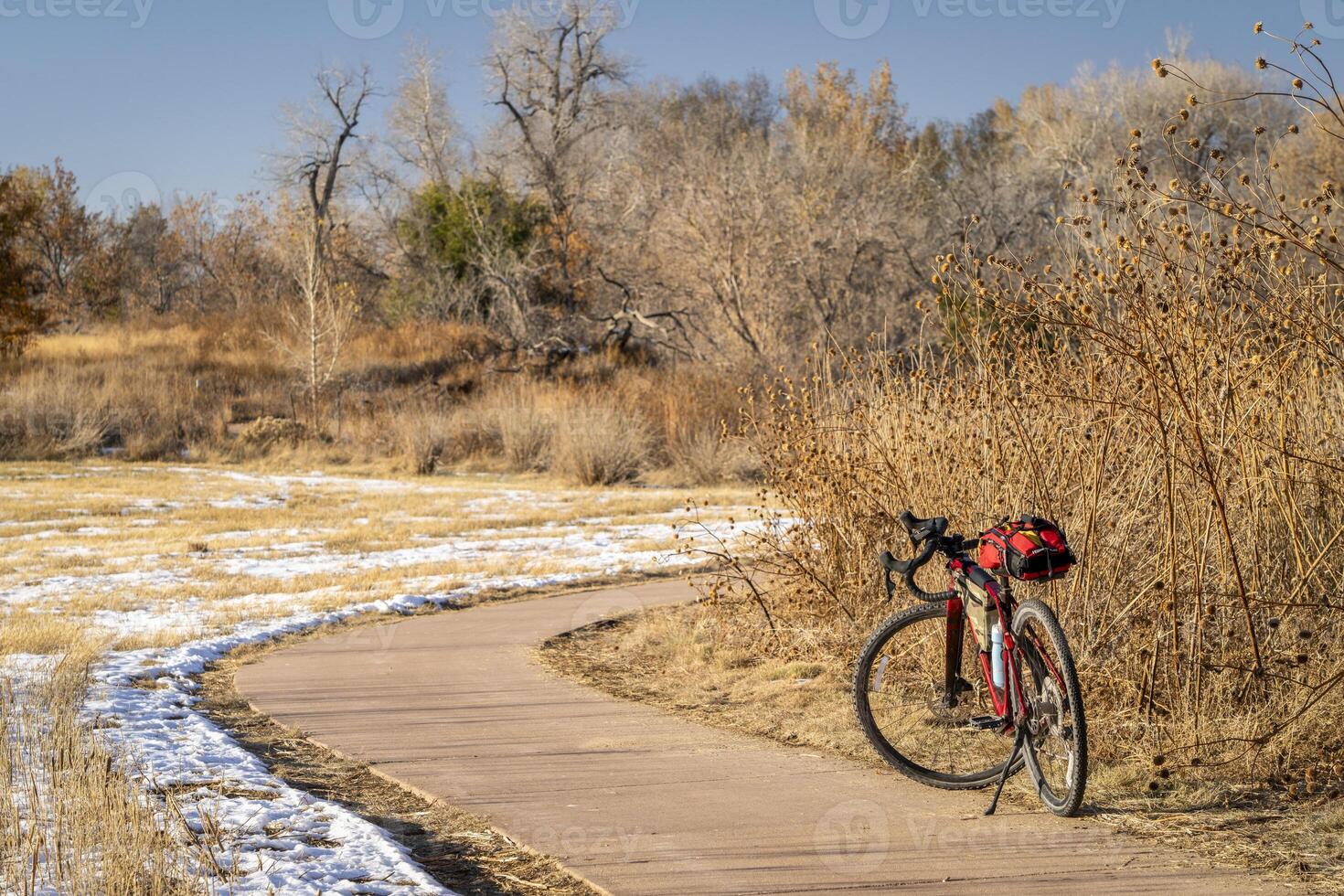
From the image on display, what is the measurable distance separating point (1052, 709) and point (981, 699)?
1510mm

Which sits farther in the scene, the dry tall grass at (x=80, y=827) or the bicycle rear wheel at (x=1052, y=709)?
the bicycle rear wheel at (x=1052, y=709)

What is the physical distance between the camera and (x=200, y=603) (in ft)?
35.6

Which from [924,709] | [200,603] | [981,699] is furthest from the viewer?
[200,603]

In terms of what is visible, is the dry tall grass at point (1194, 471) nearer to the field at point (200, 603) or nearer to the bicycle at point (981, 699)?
the bicycle at point (981, 699)

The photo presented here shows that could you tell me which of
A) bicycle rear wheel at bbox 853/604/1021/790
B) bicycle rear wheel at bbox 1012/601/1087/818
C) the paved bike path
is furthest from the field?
bicycle rear wheel at bbox 1012/601/1087/818

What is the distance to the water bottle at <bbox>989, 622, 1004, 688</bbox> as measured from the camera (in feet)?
16.5

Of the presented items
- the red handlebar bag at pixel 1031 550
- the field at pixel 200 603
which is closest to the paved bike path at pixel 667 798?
the field at pixel 200 603

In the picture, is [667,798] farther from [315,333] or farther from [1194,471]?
[315,333]

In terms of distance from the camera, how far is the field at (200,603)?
4.38m

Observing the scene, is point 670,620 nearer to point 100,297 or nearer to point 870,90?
point 100,297

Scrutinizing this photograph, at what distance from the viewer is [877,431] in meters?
7.81

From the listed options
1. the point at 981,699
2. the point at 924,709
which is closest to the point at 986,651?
the point at 924,709

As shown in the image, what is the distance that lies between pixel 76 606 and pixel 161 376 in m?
21.8

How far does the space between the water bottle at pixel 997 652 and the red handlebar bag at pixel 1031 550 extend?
0.82 ft
